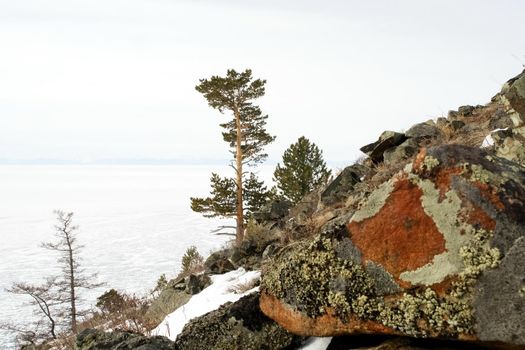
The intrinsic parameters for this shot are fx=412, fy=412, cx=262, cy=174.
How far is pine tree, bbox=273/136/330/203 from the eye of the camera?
23.3 m

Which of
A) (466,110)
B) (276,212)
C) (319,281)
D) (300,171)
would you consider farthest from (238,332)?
(300,171)

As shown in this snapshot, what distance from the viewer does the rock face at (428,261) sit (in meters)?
2.77

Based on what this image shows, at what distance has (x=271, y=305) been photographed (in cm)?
405

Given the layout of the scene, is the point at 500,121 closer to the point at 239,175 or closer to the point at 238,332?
the point at 238,332

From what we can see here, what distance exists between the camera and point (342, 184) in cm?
1071

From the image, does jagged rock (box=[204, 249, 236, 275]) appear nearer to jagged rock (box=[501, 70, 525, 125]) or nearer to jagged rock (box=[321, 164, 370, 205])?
jagged rock (box=[321, 164, 370, 205])

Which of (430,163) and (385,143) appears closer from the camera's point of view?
(430,163)

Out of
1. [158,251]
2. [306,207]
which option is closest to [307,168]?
[306,207]

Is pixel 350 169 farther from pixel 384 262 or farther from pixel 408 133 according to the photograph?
pixel 384 262

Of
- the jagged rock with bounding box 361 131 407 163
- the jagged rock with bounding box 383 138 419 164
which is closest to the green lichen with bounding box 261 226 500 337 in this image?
the jagged rock with bounding box 383 138 419 164

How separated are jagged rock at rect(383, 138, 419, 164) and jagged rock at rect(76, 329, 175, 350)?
649 centimetres

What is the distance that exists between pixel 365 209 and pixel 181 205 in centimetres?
15911

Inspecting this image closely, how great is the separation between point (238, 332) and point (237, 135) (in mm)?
20555

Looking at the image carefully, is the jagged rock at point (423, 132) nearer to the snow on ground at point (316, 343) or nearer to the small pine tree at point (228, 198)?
the snow on ground at point (316, 343)
